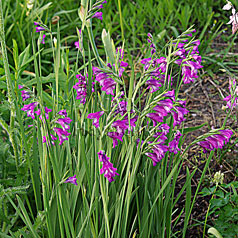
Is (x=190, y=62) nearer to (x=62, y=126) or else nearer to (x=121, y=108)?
(x=121, y=108)

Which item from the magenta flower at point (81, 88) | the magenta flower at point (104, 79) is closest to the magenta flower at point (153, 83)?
the magenta flower at point (104, 79)

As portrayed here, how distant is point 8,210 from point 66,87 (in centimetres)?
57

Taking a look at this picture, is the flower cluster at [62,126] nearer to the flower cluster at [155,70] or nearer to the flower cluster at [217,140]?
the flower cluster at [155,70]

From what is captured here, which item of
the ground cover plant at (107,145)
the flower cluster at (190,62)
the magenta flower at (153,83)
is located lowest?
the ground cover plant at (107,145)

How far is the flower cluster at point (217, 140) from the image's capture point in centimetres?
108

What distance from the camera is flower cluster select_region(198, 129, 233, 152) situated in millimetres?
1077

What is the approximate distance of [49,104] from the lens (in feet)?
5.67

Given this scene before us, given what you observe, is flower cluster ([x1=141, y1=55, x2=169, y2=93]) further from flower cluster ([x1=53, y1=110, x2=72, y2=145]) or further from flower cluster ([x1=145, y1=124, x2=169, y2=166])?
flower cluster ([x1=53, y1=110, x2=72, y2=145])

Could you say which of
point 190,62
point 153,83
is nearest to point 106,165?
point 153,83

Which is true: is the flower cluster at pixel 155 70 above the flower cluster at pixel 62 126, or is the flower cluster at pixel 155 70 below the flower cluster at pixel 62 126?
above

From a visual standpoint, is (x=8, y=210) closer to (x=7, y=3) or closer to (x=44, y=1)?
(x=7, y=3)

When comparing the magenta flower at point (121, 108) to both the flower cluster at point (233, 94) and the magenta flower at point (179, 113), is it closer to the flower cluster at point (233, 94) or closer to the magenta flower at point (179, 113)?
the magenta flower at point (179, 113)

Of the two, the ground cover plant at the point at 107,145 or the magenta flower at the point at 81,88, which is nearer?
the ground cover plant at the point at 107,145

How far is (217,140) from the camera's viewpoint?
1091 mm
